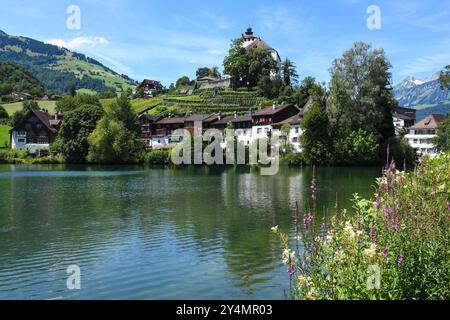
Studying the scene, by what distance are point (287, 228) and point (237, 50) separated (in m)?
162

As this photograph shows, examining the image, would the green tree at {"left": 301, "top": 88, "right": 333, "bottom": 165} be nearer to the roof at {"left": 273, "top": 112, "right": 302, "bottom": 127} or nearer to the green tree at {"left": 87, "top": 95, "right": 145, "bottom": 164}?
the roof at {"left": 273, "top": 112, "right": 302, "bottom": 127}

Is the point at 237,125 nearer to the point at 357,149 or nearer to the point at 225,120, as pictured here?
the point at 225,120

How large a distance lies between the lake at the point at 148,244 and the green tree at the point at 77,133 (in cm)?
6967

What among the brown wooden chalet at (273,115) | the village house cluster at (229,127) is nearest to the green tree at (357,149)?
the village house cluster at (229,127)

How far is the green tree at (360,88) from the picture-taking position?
87.6m

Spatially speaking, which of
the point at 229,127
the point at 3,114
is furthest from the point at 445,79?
the point at 3,114

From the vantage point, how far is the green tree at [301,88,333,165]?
301 ft

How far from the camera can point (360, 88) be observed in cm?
8838

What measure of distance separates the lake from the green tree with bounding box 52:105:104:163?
69.7 meters

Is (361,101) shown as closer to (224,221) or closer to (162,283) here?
(224,221)

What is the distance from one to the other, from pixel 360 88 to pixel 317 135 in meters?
11.8

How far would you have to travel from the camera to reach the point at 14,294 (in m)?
16.5

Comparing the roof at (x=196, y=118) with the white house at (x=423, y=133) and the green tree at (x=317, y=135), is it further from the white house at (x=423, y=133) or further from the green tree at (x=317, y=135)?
the white house at (x=423, y=133)
